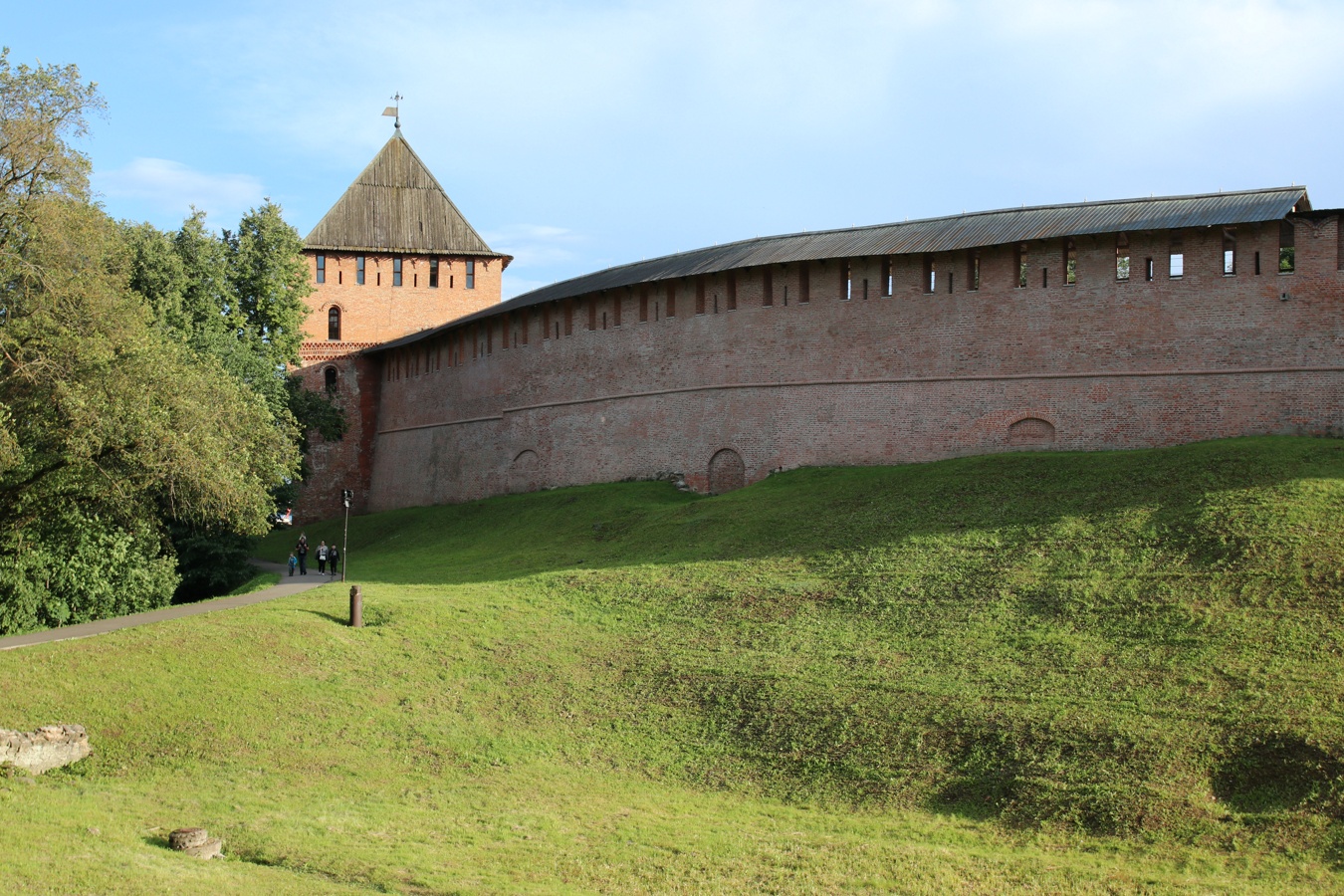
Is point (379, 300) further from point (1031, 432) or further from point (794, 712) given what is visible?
point (794, 712)

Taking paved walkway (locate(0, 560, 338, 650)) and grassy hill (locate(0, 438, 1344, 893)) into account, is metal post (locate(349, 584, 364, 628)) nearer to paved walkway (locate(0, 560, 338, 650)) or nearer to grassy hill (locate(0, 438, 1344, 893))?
grassy hill (locate(0, 438, 1344, 893))

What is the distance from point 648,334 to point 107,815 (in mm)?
17837

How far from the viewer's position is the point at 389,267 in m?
37.6

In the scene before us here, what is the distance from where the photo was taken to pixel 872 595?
615 inches

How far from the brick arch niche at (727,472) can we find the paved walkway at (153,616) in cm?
729

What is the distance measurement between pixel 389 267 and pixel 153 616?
69.3ft

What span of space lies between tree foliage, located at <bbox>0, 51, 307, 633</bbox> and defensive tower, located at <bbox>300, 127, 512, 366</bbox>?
16.4 metres

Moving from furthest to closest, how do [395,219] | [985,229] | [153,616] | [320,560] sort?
[395,219] < [320,560] < [985,229] < [153,616]

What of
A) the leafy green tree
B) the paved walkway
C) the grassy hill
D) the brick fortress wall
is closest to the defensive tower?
the brick fortress wall

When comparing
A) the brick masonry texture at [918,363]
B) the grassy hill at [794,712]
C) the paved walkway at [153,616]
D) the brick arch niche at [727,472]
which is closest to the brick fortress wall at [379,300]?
the brick masonry texture at [918,363]

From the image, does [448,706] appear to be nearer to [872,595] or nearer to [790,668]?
[790,668]

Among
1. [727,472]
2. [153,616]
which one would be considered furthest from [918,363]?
[153,616]

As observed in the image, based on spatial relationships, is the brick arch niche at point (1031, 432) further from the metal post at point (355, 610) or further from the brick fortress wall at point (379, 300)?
the brick fortress wall at point (379, 300)

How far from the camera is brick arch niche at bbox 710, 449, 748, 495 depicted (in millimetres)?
24359
